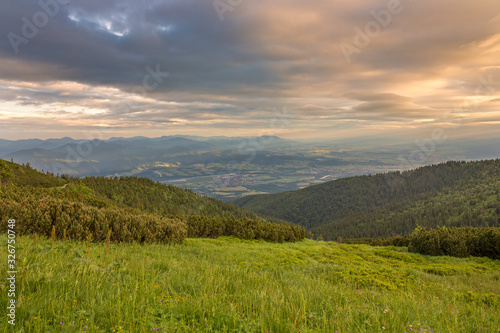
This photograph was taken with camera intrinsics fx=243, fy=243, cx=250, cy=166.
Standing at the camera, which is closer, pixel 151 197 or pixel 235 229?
pixel 235 229

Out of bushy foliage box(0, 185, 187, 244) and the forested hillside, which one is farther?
the forested hillside

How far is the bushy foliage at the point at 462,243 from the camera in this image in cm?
1903

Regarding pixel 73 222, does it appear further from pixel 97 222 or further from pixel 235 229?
pixel 235 229

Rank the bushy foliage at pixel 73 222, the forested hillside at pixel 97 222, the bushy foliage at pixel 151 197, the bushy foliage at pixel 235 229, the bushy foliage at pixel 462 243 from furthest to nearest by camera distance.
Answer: the bushy foliage at pixel 151 197, the bushy foliage at pixel 235 229, the bushy foliage at pixel 462 243, the forested hillside at pixel 97 222, the bushy foliage at pixel 73 222

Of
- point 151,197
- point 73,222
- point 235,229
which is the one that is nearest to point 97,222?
point 73,222

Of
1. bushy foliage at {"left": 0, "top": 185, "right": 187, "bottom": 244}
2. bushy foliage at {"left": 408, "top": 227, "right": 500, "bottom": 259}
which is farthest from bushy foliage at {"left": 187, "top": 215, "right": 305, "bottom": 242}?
bushy foliage at {"left": 408, "top": 227, "right": 500, "bottom": 259}

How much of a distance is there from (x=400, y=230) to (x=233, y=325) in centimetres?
16664

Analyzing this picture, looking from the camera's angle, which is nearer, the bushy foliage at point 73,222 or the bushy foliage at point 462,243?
the bushy foliage at point 73,222

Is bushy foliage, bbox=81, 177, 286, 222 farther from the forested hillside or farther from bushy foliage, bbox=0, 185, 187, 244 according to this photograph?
bushy foliage, bbox=0, 185, 187, 244

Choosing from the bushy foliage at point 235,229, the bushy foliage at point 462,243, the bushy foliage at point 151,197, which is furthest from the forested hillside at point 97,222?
the bushy foliage at point 151,197

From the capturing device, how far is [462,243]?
19.9 meters

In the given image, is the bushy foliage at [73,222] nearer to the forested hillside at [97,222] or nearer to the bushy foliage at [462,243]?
the forested hillside at [97,222]

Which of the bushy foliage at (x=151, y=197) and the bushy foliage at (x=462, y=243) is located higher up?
the bushy foliage at (x=462, y=243)

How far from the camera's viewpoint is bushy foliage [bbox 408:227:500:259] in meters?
19.0
